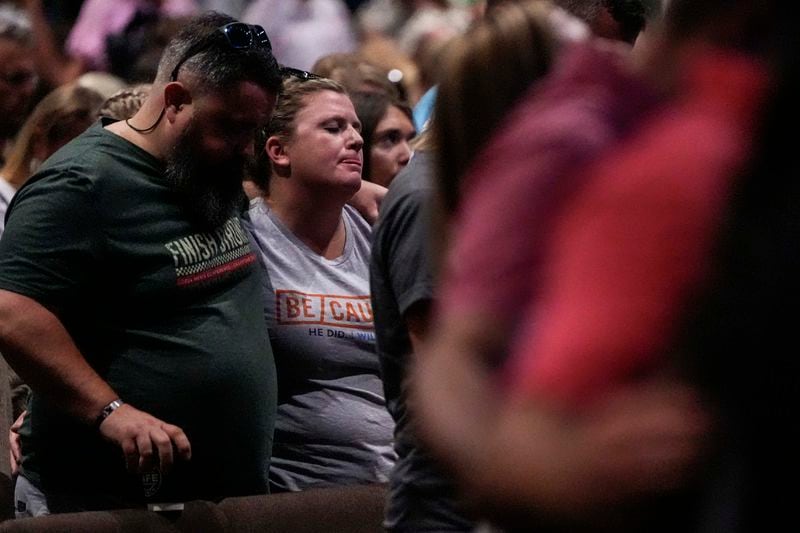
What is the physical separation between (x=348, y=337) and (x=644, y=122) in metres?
2.75

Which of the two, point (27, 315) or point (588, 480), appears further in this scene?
point (27, 315)

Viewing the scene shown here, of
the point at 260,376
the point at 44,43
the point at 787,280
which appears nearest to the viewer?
the point at 787,280

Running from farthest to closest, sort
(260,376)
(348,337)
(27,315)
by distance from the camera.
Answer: (348,337)
(260,376)
(27,315)

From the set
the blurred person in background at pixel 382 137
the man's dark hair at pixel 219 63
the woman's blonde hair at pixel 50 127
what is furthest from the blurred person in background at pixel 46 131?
the man's dark hair at pixel 219 63

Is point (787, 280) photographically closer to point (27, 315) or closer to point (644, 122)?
point (644, 122)

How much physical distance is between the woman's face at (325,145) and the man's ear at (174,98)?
1.73ft

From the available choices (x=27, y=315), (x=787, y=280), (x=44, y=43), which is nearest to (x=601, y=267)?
(x=787, y=280)

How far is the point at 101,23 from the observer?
363 inches

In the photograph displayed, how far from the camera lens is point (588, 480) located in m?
1.20

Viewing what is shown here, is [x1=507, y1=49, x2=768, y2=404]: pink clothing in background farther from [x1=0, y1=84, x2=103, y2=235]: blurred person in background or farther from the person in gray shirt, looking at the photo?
[x1=0, y1=84, x2=103, y2=235]: blurred person in background

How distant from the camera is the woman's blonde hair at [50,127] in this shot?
5.16 meters

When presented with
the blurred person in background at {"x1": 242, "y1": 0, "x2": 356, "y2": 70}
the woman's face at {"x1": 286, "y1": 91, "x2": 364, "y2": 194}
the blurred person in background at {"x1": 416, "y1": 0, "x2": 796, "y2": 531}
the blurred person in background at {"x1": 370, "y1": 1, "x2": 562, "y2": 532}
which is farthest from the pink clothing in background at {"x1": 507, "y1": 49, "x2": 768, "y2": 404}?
the blurred person in background at {"x1": 242, "y1": 0, "x2": 356, "y2": 70}

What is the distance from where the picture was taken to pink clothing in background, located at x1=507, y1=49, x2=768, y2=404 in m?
1.18

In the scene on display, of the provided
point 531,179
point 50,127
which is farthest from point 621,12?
point 531,179
